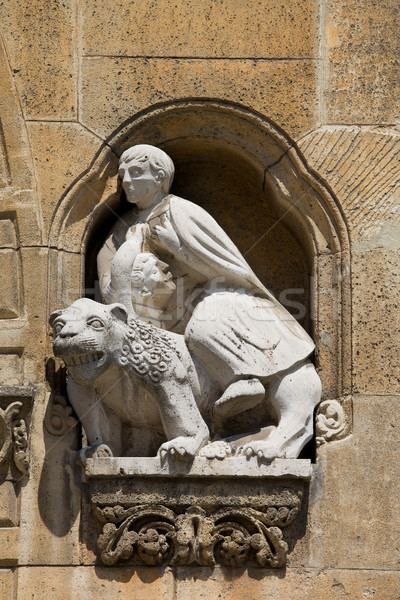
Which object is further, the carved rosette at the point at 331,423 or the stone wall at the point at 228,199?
the carved rosette at the point at 331,423

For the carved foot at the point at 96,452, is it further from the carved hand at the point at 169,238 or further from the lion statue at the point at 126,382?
the carved hand at the point at 169,238

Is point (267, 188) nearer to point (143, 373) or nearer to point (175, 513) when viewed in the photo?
point (143, 373)

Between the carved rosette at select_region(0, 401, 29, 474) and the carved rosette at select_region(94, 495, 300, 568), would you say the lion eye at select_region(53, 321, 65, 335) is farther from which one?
the carved rosette at select_region(94, 495, 300, 568)

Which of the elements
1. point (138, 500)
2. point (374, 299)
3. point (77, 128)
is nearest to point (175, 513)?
point (138, 500)

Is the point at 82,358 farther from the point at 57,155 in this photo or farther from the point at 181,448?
the point at 57,155

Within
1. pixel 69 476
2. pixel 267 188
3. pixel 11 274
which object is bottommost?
pixel 69 476

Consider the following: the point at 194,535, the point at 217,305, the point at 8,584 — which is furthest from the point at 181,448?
the point at 8,584

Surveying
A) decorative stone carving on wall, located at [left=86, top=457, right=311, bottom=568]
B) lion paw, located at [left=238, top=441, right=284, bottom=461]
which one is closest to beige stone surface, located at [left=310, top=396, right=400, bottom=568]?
decorative stone carving on wall, located at [left=86, top=457, right=311, bottom=568]

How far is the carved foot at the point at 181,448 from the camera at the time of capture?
6.93 metres

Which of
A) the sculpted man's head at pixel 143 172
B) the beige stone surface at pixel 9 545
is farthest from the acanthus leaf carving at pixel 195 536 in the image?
the sculpted man's head at pixel 143 172

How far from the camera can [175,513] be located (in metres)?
6.97

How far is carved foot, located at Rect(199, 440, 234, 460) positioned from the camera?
22.8ft

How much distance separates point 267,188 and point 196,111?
54cm

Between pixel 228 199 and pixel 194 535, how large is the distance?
1885 millimetres
